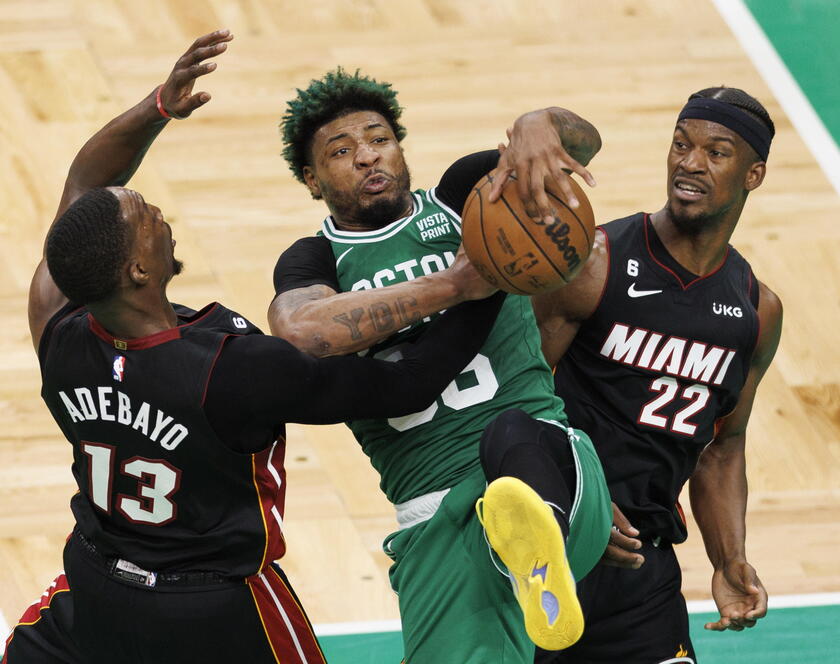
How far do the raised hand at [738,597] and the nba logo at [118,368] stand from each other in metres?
2.04

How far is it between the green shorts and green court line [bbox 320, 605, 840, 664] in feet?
5.80

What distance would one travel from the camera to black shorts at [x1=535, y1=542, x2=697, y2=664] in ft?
16.3

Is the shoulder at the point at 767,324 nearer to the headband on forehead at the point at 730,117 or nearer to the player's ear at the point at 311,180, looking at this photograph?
the headband on forehead at the point at 730,117

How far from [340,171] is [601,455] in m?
1.15

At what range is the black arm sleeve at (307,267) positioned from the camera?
466 cm

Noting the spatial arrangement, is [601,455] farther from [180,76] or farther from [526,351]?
[180,76]

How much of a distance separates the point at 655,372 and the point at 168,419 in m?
1.55

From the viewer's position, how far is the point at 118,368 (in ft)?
13.8

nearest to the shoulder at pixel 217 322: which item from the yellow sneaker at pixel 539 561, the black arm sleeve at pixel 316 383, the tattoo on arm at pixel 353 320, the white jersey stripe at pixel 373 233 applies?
the black arm sleeve at pixel 316 383

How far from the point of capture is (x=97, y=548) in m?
4.50

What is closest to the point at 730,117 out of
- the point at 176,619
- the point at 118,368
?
the point at 118,368

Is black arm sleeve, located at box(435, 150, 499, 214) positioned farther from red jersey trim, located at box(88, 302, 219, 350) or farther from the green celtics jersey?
red jersey trim, located at box(88, 302, 219, 350)

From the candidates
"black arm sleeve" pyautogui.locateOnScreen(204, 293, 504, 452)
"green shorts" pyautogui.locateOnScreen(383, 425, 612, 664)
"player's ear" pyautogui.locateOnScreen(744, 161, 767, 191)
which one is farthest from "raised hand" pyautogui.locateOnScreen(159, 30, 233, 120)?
"player's ear" pyautogui.locateOnScreen(744, 161, 767, 191)

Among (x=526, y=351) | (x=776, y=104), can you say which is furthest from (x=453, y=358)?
(x=776, y=104)
